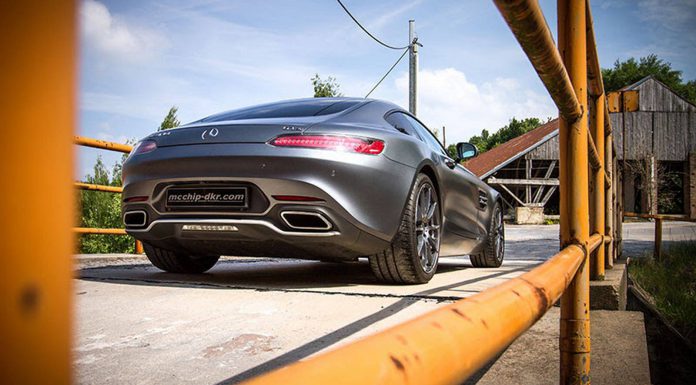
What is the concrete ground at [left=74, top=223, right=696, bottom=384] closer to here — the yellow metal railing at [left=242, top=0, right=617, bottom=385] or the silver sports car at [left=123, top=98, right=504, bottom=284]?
the silver sports car at [left=123, top=98, right=504, bottom=284]

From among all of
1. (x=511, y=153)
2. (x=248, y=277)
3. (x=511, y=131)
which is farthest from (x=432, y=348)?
(x=511, y=131)

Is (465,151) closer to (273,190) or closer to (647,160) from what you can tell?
(273,190)

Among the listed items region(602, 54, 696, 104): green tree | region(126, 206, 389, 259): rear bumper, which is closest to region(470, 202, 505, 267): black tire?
region(126, 206, 389, 259): rear bumper

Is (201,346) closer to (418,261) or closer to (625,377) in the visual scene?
(625,377)

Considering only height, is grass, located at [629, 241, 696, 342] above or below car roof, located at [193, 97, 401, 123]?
below

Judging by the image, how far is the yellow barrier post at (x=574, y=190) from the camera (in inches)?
67.1

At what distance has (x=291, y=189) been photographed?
9.95ft

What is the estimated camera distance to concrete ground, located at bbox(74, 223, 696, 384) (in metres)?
1.72

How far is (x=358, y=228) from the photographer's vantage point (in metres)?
3.09

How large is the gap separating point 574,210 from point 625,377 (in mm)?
704

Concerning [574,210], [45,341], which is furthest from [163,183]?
[45,341]

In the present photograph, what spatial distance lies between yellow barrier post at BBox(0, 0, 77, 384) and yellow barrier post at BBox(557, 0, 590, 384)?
1711 mm

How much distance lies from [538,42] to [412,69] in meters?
18.6

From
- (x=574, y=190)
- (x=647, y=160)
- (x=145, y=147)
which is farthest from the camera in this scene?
(x=647, y=160)
